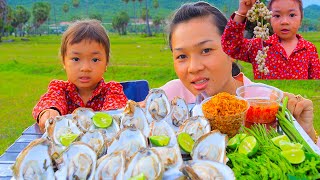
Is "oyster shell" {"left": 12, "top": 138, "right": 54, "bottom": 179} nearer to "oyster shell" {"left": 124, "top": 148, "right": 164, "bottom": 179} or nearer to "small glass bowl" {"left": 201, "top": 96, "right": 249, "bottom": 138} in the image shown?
"oyster shell" {"left": 124, "top": 148, "right": 164, "bottom": 179}

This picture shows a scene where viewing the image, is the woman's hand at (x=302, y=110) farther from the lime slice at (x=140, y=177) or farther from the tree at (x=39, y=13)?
the tree at (x=39, y=13)

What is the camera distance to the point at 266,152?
1.92 m

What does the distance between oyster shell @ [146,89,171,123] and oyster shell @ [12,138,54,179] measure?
0.86 m

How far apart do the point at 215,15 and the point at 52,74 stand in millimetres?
16457

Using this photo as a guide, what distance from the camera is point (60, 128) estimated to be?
2240 millimetres

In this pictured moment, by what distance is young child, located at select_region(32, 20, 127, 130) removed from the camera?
359 centimetres

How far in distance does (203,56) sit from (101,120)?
1.02 meters

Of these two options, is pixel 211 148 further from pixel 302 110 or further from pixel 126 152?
pixel 302 110

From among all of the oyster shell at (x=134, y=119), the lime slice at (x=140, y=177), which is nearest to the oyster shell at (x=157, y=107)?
the oyster shell at (x=134, y=119)

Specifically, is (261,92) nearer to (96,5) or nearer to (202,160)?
(202,160)

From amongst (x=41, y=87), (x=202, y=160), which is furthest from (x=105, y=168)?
(x=41, y=87)

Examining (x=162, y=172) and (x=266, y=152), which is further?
(x=266, y=152)

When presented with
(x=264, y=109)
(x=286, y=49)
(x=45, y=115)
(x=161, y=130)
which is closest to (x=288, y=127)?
(x=264, y=109)

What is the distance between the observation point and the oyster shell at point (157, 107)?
8.39ft
